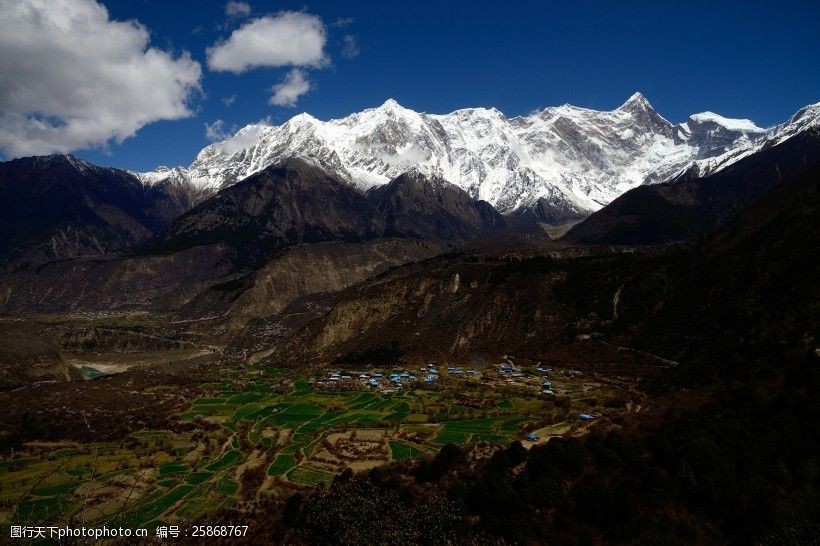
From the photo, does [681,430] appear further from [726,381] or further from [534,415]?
[534,415]

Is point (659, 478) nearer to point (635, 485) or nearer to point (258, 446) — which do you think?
point (635, 485)

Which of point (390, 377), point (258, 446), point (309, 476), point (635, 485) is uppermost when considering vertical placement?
point (390, 377)

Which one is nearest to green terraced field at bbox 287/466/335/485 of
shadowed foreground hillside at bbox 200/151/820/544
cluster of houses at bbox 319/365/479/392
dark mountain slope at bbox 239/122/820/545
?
shadowed foreground hillside at bbox 200/151/820/544

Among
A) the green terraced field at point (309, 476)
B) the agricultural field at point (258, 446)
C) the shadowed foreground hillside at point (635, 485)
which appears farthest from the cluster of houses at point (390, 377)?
the shadowed foreground hillside at point (635, 485)

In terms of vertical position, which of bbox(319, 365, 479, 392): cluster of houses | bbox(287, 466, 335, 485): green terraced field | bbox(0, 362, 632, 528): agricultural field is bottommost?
bbox(287, 466, 335, 485): green terraced field

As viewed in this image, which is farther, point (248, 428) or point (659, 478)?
point (248, 428)

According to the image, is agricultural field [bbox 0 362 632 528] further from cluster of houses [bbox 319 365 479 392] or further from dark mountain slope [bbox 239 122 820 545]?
dark mountain slope [bbox 239 122 820 545]

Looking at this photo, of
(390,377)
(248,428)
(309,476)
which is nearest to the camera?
(309,476)

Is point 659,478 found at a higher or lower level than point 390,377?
lower

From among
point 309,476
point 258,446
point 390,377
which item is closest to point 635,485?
point 309,476
